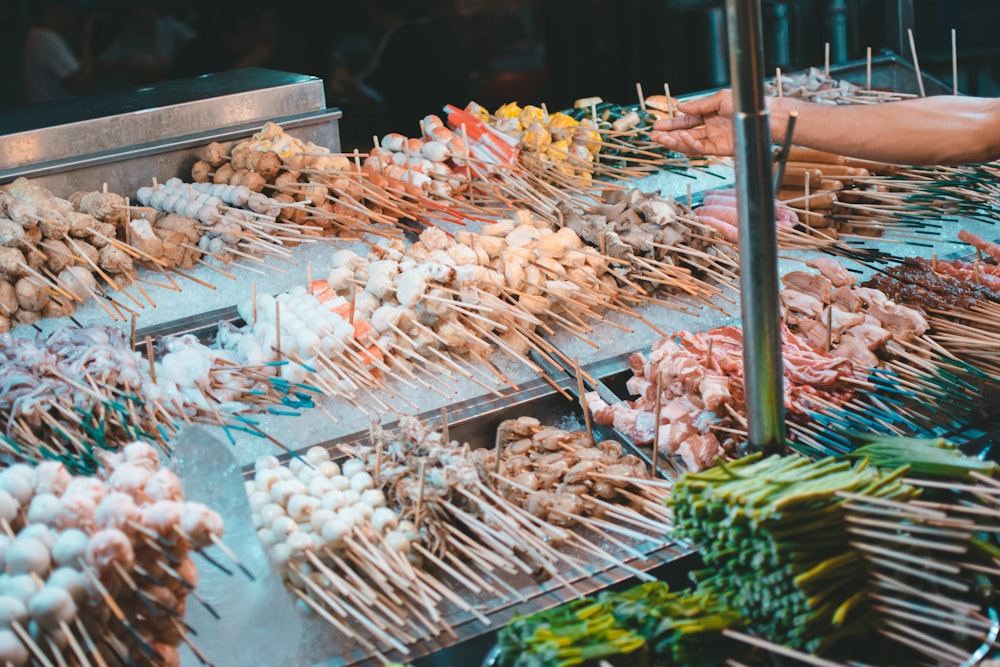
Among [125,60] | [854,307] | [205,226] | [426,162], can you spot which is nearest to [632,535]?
[854,307]

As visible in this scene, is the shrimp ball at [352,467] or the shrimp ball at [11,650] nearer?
the shrimp ball at [11,650]

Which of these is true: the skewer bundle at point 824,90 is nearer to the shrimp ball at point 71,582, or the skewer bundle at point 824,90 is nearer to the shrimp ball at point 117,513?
the shrimp ball at point 117,513

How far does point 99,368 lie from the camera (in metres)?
3.48

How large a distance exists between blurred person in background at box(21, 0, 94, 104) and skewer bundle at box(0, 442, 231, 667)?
8.19m

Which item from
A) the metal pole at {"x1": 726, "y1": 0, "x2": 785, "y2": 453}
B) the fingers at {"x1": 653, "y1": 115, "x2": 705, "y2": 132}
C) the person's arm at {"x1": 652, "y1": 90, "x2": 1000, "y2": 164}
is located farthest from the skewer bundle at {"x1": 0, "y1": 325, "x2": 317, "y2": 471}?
the person's arm at {"x1": 652, "y1": 90, "x2": 1000, "y2": 164}

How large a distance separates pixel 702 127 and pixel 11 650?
3.32 m

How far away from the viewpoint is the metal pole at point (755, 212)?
223cm

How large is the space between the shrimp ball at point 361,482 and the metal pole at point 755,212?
1180 mm

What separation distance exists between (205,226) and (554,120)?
222 cm

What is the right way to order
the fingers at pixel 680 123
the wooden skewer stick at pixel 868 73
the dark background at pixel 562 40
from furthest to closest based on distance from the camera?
the dark background at pixel 562 40 → the wooden skewer stick at pixel 868 73 → the fingers at pixel 680 123

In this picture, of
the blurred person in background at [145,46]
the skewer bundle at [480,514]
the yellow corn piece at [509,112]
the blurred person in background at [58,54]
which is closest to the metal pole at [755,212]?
the skewer bundle at [480,514]

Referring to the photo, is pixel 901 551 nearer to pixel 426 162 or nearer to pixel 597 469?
pixel 597 469

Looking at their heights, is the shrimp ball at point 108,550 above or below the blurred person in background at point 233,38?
below

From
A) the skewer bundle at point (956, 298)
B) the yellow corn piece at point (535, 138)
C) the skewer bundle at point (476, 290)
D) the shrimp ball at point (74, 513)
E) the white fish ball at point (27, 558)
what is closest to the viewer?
the white fish ball at point (27, 558)
